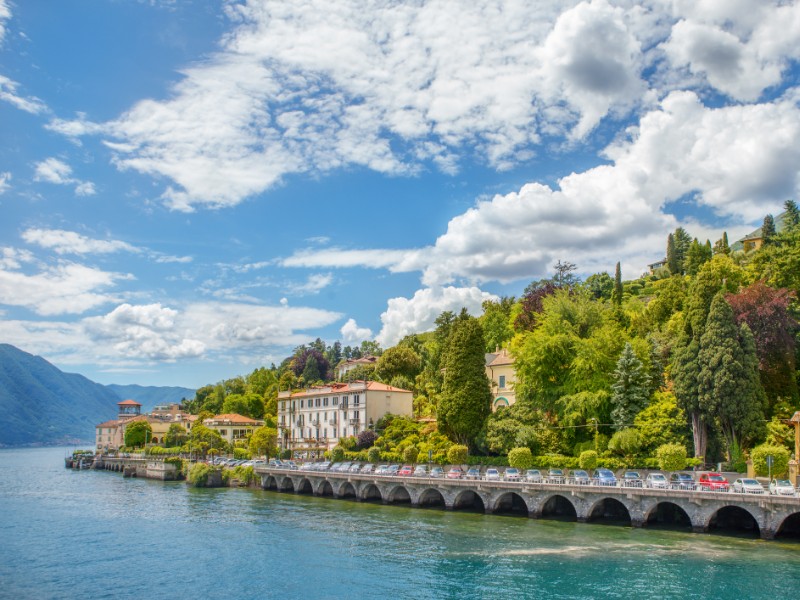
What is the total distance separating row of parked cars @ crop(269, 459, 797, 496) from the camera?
152 feet

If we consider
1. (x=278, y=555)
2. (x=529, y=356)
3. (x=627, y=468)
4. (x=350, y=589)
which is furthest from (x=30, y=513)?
(x=627, y=468)

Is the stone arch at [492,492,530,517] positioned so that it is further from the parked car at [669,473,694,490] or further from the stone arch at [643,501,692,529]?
the parked car at [669,473,694,490]

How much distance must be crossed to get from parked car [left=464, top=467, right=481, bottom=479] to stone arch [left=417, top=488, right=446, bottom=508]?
394 centimetres

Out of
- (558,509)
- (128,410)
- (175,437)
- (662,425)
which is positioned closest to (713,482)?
(662,425)

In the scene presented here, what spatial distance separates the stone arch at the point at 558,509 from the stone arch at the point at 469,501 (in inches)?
262

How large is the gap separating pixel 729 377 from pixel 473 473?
26.3 meters

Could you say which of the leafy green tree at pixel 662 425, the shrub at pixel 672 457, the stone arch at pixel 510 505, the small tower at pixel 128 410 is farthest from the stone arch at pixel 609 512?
the small tower at pixel 128 410

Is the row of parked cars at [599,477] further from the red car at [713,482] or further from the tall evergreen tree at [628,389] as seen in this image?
the tall evergreen tree at [628,389]

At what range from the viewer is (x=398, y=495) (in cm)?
7062

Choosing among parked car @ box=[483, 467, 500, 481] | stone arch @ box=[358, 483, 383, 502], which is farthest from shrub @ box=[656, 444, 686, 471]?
stone arch @ box=[358, 483, 383, 502]

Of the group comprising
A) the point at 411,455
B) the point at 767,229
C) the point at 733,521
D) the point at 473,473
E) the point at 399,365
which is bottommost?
the point at 733,521

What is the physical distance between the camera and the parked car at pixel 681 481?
4884cm

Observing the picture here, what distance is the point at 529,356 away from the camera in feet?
235

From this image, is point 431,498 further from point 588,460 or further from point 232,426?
point 232,426
